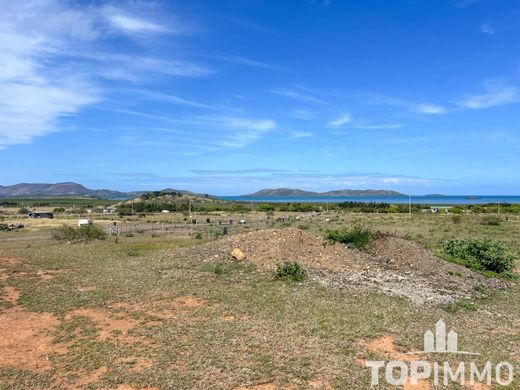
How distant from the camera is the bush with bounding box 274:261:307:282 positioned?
13.6 meters

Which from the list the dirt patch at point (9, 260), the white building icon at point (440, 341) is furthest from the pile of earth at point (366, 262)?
the dirt patch at point (9, 260)

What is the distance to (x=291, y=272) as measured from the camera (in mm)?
13812

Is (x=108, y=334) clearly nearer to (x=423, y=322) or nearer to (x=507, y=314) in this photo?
(x=423, y=322)

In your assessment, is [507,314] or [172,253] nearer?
[507,314]

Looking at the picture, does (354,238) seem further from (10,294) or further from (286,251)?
(10,294)

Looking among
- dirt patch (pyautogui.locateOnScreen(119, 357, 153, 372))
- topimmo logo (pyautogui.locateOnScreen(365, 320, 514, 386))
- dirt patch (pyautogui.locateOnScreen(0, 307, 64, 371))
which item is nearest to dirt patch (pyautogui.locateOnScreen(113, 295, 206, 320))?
dirt patch (pyautogui.locateOnScreen(0, 307, 64, 371))

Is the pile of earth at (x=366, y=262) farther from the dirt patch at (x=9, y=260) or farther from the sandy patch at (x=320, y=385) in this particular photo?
the dirt patch at (x=9, y=260)

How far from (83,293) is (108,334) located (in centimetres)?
375

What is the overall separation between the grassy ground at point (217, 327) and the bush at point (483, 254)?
246 cm

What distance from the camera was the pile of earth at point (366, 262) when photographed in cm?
1324

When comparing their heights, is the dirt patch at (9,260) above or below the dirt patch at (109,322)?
above

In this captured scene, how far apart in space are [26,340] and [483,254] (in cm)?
1586

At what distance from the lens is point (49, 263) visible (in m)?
16.4

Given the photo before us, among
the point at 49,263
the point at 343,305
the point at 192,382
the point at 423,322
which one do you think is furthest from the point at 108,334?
the point at 49,263
